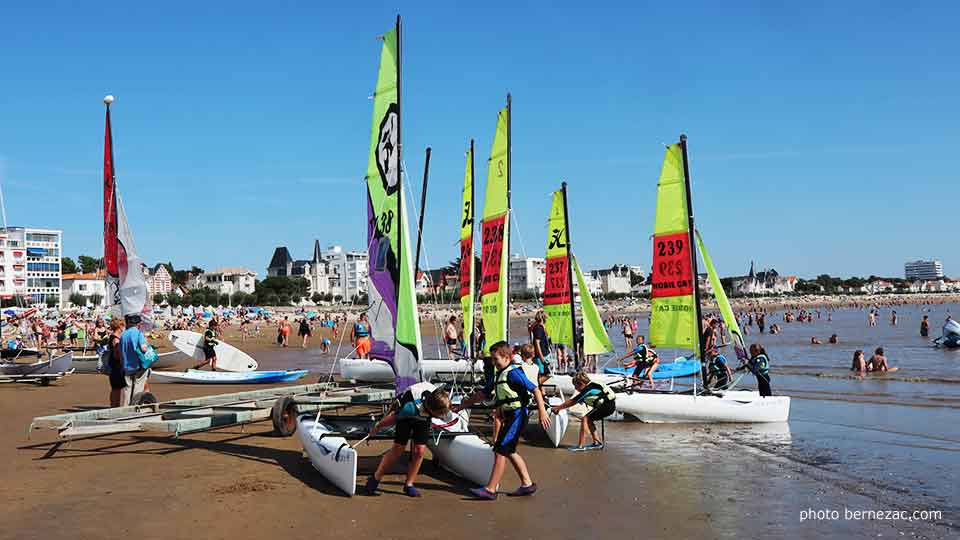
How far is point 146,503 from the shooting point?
715 centimetres

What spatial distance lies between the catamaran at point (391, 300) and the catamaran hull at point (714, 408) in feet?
15.1

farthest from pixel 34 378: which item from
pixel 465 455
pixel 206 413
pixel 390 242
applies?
pixel 465 455

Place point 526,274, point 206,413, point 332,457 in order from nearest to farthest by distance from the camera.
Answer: point 332,457 → point 206,413 → point 526,274

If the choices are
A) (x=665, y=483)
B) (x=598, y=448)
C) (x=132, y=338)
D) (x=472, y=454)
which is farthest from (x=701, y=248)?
(x=132, y=338)

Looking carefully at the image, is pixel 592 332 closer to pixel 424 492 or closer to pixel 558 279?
pixel 558 279

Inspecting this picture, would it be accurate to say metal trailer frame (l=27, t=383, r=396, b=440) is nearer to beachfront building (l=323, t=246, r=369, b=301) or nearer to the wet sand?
the wet sand

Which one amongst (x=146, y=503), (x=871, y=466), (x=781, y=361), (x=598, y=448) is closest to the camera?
(x=146, y=503)

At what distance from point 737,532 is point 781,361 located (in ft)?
78.4

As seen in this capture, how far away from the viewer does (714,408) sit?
40.7 ft

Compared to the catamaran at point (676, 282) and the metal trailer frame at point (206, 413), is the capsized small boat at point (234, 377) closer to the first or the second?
the metal trailer frame at point (206, 413)

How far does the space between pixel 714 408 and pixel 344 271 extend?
15600cm

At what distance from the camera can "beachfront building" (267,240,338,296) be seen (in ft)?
568

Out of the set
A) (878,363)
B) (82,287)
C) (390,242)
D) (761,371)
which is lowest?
(878,363)

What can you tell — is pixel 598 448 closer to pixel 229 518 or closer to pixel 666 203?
pixel 229 518
